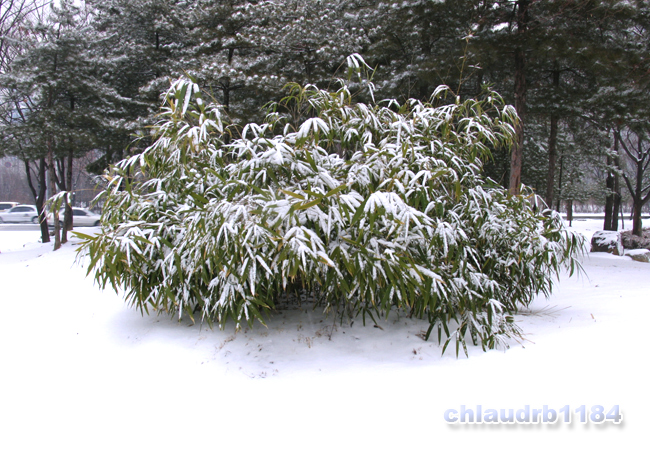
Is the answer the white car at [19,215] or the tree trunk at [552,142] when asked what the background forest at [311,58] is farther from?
the white car at [19,215]

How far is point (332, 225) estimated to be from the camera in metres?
2.17

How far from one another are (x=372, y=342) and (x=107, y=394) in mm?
1631

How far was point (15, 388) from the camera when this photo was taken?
2227 millimetres

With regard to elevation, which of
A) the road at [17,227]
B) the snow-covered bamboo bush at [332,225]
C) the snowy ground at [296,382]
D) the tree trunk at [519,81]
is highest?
the tree trunk at [519,81]

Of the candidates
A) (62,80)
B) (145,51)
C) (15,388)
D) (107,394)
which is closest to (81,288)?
(15,388)

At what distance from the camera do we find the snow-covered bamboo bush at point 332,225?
6.86ft

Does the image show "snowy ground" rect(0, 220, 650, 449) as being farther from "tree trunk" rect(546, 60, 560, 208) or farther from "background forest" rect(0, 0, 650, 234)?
"tree trunk" rect(546, 60, 560, 208)

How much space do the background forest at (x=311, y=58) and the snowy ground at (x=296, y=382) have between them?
4304 mm

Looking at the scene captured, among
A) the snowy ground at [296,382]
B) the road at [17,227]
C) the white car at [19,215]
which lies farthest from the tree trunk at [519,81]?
the white car at [19,215]

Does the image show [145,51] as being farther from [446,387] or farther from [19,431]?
[446,387]

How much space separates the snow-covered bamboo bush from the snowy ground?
22 cm

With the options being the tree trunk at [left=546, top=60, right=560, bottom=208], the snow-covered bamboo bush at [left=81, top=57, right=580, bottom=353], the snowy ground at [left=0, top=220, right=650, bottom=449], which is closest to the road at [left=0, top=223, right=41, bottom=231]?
→ the snowy ground at [left=0, top=220, right=650, bottom=449]

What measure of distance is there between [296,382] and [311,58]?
805cm

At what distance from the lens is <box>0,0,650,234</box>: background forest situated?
21.2ft
